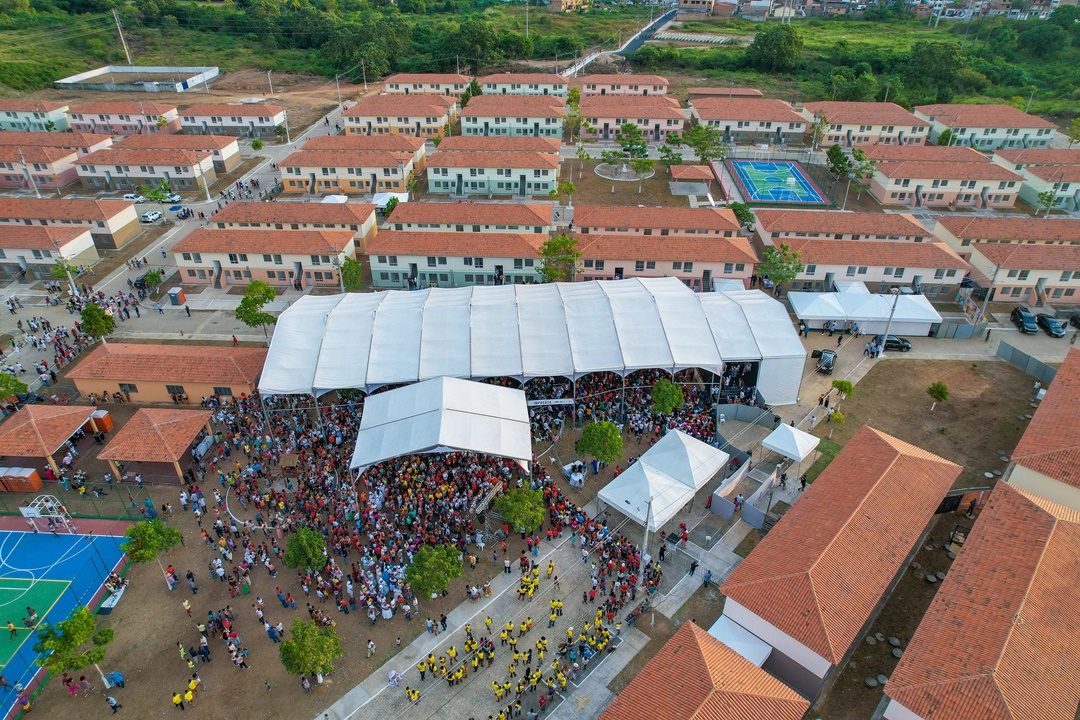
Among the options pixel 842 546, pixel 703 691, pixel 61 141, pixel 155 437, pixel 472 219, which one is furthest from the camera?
pixel 61 141

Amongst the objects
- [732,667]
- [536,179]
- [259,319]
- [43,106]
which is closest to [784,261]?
[536,179]

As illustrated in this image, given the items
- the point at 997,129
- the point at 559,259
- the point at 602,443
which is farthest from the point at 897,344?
the point at 997,129

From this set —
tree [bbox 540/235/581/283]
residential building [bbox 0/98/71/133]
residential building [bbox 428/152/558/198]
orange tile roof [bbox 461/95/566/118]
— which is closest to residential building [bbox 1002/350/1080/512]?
tree [bbox 540/235/581/283]

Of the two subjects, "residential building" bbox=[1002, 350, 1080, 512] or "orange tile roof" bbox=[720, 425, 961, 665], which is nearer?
"orange tile roof" bbox=[720, 425, 961, 665]

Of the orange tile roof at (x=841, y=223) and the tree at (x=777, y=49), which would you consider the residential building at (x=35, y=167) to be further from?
the tree at (x=777, y=49)

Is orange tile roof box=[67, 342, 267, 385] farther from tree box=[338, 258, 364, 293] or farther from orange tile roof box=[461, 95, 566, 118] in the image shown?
orange tile roof box=[461, 95, 566, 118]

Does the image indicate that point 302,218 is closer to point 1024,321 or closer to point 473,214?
point 473,214
